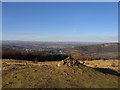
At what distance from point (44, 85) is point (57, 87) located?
0.52m

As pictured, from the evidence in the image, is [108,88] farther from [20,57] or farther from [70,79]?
[20,57]

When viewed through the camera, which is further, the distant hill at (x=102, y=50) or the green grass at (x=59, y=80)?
the distant hill at (x=102, y=50)

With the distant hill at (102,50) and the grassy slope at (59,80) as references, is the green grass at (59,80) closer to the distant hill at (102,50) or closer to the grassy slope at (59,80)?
the grassy slope at (59,80)

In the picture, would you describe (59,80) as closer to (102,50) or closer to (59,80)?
(59,80)

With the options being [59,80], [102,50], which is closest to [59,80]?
[59,80]

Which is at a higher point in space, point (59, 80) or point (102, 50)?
point (59, 80)

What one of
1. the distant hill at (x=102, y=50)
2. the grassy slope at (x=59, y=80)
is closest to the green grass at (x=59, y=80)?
the grassy slope at (x=59, y=80)

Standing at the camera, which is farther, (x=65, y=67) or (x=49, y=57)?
(x=49, y=57)

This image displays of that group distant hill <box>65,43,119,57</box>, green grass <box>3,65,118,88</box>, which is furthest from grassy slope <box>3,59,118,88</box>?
distant hill <box>65,43,119,57</box>

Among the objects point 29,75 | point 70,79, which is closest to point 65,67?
point 70,79

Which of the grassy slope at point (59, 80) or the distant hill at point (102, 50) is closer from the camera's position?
the grassy slope at point (59, 80)

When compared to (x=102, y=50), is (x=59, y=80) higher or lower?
higher

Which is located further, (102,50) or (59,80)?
(102,50)

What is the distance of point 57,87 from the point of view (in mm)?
5281
